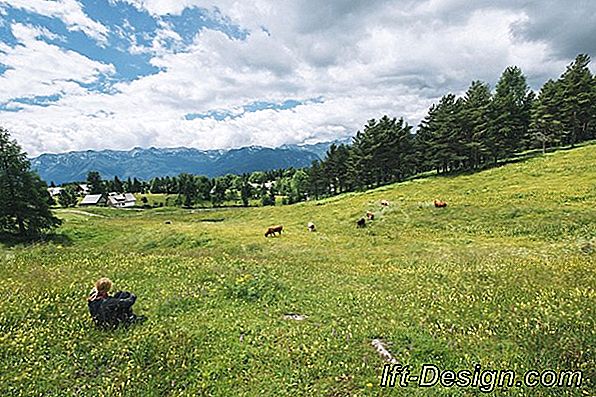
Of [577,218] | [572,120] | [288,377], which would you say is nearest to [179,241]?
[288,377]

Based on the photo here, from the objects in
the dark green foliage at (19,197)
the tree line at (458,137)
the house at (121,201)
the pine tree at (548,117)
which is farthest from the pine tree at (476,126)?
the house at (121,201)

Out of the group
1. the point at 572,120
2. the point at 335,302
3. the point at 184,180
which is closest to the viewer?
the point at 335,302

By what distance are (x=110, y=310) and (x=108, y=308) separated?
88 millimetres

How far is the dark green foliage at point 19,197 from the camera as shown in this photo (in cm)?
4781

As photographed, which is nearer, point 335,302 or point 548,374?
point 548,374

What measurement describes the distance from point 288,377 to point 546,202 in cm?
3900

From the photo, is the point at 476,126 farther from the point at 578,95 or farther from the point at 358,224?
the point at 358,224

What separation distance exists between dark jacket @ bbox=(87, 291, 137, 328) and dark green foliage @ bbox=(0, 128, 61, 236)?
48523mm

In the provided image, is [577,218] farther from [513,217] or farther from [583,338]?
[583,338]

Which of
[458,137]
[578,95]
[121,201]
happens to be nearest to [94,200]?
[121,201]

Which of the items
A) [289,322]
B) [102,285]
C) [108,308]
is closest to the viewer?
[108,308]

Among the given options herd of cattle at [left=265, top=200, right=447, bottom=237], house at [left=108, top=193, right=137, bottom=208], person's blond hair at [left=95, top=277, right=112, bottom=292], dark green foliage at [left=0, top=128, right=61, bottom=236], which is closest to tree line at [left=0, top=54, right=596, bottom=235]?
dark green foliage at [left=0, top=128, right=61, bottom=236]

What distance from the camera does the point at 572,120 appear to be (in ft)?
250

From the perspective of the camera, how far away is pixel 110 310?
10984 mm
